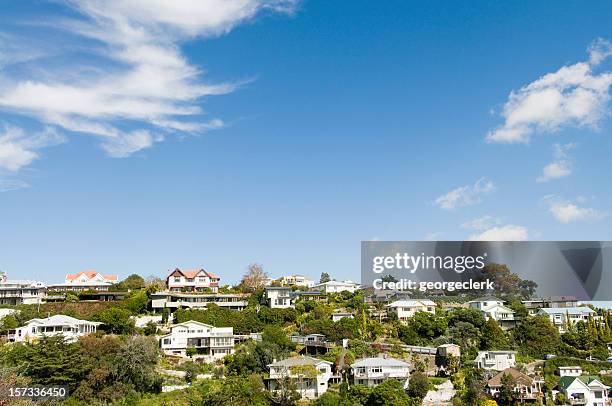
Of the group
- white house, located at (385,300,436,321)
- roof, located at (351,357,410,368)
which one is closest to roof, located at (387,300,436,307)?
white house, located at (385,300,436,321)

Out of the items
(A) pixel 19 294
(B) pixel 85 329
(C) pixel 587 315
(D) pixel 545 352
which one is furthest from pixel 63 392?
(C) pixel 587 315

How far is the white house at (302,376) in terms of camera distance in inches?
1640

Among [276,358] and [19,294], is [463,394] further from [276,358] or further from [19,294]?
[19,294]

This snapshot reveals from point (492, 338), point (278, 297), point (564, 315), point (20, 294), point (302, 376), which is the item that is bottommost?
point (302, 376)

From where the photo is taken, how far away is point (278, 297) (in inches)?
2285

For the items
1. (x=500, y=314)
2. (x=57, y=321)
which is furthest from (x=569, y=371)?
(x=57, y=321)

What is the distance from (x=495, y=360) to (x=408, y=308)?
12604 millimetres

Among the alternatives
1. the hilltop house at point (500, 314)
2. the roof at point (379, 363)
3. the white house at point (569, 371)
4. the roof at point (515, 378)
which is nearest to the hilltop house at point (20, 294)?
the roof at point (379, 363)

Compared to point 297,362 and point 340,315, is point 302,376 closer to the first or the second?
point 297,362

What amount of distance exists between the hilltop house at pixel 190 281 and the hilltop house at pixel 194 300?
13.7ft

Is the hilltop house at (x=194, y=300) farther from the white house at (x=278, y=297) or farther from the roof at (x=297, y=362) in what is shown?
the roof at (x=297, y=362)

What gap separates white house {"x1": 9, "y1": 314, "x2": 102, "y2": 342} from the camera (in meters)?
46.9

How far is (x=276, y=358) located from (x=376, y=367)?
23.4 feet

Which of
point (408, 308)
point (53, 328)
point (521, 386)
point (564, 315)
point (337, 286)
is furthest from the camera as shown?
point (337, 286)
